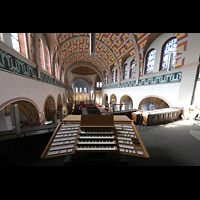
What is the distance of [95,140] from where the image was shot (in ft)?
6.79

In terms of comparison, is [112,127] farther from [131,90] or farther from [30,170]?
[131,90]

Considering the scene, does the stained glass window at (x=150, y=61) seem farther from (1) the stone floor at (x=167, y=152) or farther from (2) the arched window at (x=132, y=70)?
(1) the stone floor at (x=167, y=152)

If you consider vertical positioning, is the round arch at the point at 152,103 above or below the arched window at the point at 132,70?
below

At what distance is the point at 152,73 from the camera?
6.97m

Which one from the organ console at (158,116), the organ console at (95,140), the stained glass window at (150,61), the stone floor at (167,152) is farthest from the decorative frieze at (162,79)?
the organ console at (95,140)

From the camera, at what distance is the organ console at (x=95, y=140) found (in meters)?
1.85

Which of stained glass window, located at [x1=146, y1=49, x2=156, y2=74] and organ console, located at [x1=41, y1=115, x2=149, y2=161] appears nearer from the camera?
organ console, located at [x1=41, y1=115, x2=149, y2=161]

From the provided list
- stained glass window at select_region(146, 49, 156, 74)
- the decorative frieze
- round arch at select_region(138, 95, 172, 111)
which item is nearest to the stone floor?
the decorative frieze

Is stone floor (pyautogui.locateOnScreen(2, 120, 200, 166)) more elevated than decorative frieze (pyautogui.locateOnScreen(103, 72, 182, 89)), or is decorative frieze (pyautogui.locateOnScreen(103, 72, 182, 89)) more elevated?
decorative frieze (pyautogui.locateOnScreen(103, 72, 182, 89))

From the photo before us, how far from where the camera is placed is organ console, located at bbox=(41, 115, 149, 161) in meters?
1.85

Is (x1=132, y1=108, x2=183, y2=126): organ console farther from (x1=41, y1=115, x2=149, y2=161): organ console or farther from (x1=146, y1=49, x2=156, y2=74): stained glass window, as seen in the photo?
(x1=146, y1=49, x2=156, y2=74): stained glass window

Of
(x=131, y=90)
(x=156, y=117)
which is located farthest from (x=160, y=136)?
(x=131, y=90)

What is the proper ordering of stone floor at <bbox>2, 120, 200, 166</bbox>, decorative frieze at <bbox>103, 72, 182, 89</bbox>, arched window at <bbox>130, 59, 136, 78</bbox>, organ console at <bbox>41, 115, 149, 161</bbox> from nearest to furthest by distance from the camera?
organ console at <bbox>41, 115, 149, 161</bbox> → stone floor at <bbox>2, 120, 200, 166</bbox> → decorative frieze at <bbox>103, 72, 182, 89</bbox> → arched window at <bbox>130, 59, 136, 78</bbox>

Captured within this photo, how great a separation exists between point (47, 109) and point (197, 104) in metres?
12.2
